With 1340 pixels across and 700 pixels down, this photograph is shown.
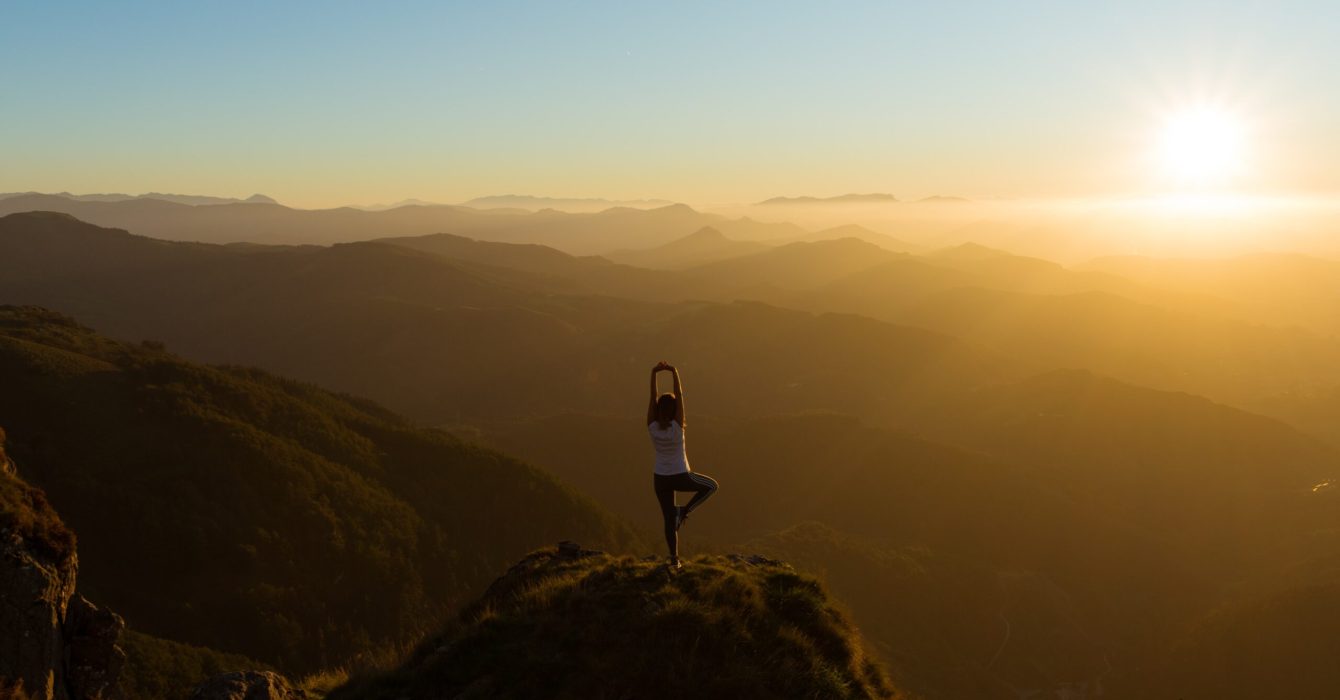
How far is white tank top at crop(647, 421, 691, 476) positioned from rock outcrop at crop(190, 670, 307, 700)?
268 inches

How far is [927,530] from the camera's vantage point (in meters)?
85.9

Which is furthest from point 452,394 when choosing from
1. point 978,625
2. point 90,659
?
point 90,659

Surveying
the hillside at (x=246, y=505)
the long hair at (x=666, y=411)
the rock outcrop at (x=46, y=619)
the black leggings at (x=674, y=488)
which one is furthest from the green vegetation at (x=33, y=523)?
the hillside at (x=246, y=505)

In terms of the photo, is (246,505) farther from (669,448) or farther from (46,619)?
(669,448)

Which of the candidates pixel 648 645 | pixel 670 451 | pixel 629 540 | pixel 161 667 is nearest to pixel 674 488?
pixel 670 451

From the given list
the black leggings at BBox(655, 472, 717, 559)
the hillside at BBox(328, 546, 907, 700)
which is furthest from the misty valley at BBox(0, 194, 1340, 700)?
the black leggings at BBox(655, 472, 717, 559)

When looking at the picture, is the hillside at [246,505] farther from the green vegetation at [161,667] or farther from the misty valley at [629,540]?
the green vegetation at [161,667]

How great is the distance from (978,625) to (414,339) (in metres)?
139

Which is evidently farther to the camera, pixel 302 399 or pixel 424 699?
pixel 302 399

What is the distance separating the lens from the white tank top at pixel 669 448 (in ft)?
38.9

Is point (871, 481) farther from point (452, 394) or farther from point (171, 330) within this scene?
point (171, 330)

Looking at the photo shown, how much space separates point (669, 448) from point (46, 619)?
1075cm

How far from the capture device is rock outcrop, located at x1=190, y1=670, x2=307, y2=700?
1124 centimetres

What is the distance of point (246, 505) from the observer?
46.4 metres
